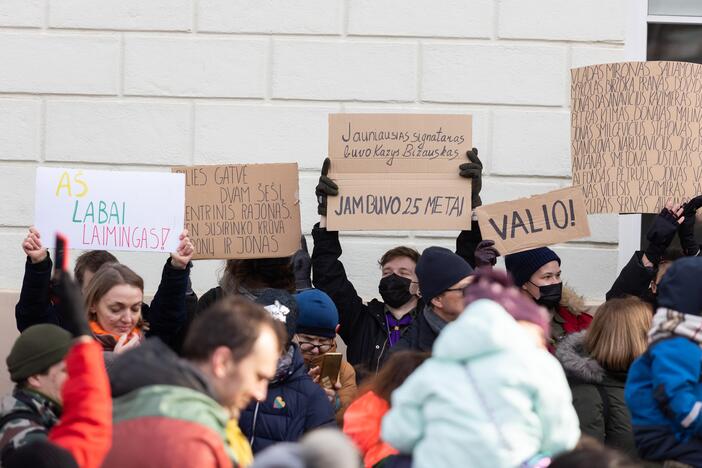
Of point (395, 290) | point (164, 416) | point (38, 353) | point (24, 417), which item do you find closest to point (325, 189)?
point (395, 290)

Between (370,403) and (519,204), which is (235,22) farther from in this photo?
(370,403)

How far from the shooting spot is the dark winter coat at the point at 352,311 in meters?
6.41

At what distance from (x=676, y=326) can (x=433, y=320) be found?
1187 mm

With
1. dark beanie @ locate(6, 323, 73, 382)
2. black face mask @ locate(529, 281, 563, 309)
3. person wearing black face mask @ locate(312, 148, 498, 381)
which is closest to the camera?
dark beanie @ locate(6, 323, 73, 382)

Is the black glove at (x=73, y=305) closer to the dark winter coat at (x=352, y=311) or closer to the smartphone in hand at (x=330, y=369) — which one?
the smartphone in hand at (x=330, y=369)

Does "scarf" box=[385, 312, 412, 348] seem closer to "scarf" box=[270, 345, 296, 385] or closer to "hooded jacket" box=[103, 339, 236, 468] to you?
"scarf" box=[270, 345, 296, 385]

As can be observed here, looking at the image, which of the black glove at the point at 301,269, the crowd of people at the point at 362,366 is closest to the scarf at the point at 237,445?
the crowd of people at the point at 362,366

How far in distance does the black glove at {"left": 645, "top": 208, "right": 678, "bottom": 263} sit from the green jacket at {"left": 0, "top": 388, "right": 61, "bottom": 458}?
127 inches

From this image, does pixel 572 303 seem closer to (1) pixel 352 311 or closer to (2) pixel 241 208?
(1) pixel 352 311

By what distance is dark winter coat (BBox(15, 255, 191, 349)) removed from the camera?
233 inches

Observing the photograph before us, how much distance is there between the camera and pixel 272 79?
316 inches

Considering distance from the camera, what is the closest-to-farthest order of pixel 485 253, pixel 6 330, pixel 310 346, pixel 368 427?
pixel 368 427
pixel 310 346
pixel 485 253
pixel 6 330

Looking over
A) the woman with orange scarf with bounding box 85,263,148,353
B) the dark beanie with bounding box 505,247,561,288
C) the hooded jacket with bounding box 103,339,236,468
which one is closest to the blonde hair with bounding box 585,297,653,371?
the dark beanie with bounding box 505,247,561,288

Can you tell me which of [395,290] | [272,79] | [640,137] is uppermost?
[272,79]
